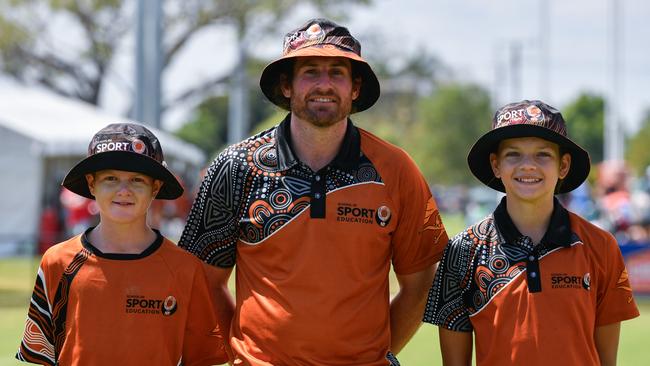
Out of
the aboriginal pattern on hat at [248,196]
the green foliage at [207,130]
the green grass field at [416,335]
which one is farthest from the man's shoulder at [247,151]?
the green foliage at [207,130]

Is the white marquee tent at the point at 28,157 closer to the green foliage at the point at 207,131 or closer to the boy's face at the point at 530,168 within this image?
the boy's face at the point at 530,168

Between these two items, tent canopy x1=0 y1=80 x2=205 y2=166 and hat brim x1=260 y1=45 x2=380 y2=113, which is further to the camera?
tent canopy x1=0 y1=80 x2=205 y2=166

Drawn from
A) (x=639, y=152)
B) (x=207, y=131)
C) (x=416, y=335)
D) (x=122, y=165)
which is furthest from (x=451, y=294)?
(x=639, y=152)

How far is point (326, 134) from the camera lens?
13.0 feet

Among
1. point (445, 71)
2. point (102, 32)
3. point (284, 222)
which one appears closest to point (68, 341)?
point (284, 222)

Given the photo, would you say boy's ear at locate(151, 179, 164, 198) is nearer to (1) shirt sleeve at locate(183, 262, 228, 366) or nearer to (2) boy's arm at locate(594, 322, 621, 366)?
(1) shirt sleeve at locate(183, 262, 228, 366)

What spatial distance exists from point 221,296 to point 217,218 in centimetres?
39

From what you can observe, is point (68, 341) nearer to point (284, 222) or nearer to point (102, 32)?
point (284, 222)

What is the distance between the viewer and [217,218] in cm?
406

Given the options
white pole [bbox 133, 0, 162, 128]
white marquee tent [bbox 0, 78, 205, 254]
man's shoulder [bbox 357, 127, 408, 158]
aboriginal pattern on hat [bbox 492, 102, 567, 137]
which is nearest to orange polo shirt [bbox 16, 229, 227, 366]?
man's shoulder [bbox 357, 127, 408, 158]

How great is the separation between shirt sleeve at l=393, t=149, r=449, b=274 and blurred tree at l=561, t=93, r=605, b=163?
321 ft

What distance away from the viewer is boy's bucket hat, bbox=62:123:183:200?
394 cm

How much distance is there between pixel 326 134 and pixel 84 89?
1277 inches

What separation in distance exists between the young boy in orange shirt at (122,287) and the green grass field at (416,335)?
4.66 m
